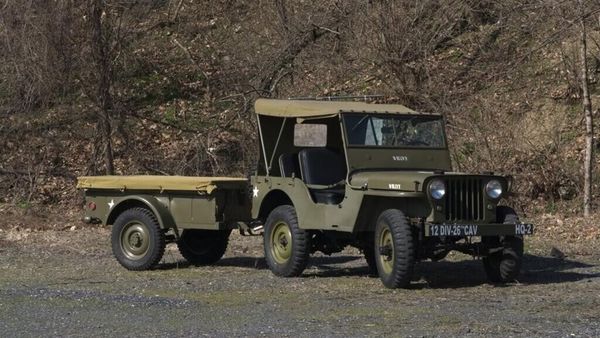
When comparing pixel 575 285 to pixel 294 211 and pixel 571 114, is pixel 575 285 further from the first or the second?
pixel 571 114

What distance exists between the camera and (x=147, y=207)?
1358 centimetres

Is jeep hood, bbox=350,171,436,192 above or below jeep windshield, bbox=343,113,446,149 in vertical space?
below

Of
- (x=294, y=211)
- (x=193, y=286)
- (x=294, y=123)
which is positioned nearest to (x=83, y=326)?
(x=193, y=286)

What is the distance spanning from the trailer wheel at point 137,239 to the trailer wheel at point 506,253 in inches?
169

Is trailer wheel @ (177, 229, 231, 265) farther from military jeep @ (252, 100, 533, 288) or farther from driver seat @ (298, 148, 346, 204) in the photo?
driver seat @ (298, 148, 346, 204)

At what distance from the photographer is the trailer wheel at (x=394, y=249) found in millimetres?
10742

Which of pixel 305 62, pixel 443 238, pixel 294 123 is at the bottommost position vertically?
pixel 443 238

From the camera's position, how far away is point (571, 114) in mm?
20531

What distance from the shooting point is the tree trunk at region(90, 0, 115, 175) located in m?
20.4

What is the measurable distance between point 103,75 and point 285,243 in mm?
9835

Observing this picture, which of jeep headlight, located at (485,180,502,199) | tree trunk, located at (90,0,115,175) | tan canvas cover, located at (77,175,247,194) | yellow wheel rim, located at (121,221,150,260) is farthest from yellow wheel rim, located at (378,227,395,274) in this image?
tree trunk, located at (90,0,115,175)

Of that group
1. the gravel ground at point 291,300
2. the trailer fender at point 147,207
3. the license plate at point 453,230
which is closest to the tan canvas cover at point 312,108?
the trailer fender at point 147,207

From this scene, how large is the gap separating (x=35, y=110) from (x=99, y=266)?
974 centimetres

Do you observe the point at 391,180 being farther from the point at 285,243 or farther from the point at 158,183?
the point at 158,183
